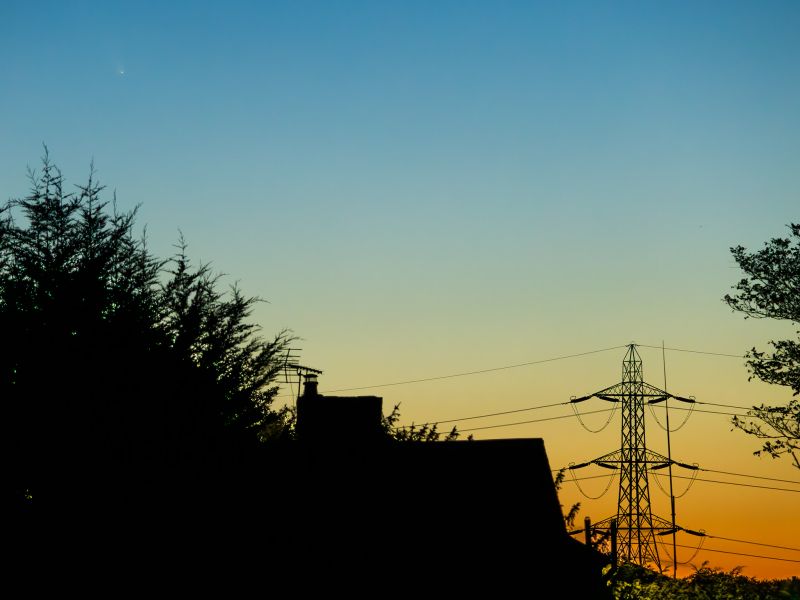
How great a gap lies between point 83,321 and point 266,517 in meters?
6.53

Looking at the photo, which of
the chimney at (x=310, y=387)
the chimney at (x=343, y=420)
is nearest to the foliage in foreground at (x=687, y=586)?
the chimney at (x=343, y=420)

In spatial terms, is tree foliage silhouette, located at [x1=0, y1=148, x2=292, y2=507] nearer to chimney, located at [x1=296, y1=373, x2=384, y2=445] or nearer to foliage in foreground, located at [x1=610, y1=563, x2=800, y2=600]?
Answer: chimney, located at [x1=296, y1=373, x2=384, y2=445]

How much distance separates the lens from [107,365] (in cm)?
2059

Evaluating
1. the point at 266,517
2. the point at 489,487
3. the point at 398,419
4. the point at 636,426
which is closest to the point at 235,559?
the point at 266,517

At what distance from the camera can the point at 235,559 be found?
67.4 feet

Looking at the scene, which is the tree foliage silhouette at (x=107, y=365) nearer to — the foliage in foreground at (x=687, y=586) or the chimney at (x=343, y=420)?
the chimney at (x=343, y=420)

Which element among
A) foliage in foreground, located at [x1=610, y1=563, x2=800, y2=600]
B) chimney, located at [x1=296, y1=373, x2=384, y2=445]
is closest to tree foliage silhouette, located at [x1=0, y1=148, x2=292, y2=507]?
chimney, located at [x1=296, y1=373, x2=384, y2=445]

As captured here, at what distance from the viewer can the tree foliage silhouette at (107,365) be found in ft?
64.5

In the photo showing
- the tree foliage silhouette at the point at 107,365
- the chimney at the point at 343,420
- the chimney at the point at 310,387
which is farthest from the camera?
the chimney at the point at 310,387

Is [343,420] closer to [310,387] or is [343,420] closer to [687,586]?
[310,387]

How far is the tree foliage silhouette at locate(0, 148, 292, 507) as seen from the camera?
19672 mm

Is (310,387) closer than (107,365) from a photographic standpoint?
No

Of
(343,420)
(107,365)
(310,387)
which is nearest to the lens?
(107,365)

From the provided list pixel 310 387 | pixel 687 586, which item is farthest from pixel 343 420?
pixel 687 586
